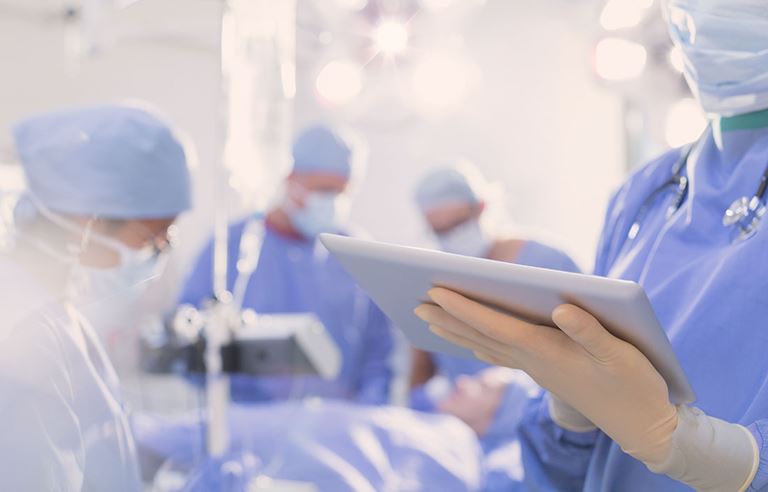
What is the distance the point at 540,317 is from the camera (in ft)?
2.76

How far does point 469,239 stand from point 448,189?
205 mm

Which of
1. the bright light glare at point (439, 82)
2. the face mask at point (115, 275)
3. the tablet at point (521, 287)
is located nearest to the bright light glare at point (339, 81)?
the bright light glare at point (439, 82)

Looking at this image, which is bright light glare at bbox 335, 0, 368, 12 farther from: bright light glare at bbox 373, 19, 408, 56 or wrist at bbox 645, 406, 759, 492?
wrist at bbox 645, 406, 759, 492

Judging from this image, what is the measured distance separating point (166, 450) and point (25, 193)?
0.89m

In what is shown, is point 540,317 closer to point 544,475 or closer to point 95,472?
point 544,475

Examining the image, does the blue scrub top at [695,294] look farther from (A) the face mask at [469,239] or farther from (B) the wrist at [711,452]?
(A) the face mask at [469,239]

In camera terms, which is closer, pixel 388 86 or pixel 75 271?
pixel 75 271

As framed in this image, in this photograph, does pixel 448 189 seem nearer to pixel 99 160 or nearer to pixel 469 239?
pixel 469 239

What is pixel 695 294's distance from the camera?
1018 millimetres

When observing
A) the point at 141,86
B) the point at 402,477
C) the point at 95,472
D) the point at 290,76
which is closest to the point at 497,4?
the point at 141,86

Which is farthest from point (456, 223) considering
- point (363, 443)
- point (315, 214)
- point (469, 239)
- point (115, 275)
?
point (115, 275)

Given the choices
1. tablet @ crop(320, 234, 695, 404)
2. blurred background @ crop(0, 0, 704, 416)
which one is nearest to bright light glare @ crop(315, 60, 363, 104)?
blurred background @ crop(0, 0, 704, 416)

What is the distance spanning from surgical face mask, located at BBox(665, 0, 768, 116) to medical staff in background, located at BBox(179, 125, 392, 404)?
1707 mm

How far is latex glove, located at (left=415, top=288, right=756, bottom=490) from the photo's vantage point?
824 mm
